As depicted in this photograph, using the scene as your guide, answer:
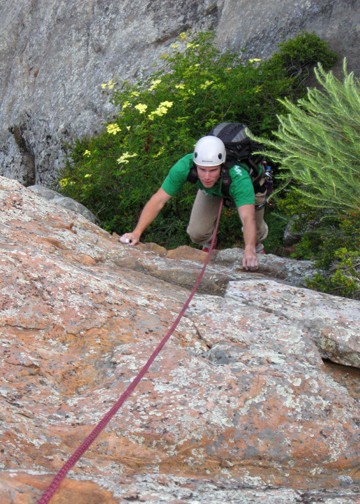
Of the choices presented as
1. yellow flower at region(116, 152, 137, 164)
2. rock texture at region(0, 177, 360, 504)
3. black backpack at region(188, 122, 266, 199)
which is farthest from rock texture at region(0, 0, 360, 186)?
rock texture at region(0, 177, 360, 504)

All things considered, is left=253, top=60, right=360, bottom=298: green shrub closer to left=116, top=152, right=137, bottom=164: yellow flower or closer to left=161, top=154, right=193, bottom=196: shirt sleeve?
left=161, top=154, right=193, bottom=196: shirt sleeve

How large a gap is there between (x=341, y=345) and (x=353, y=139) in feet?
7.28

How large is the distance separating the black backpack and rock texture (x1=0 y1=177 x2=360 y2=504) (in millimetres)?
1528

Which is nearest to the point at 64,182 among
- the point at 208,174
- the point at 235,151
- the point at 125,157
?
the point at 125,157

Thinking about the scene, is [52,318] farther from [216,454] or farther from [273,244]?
[273,244]

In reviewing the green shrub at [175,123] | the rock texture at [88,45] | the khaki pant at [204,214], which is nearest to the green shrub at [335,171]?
the khaki pant at [204,214]

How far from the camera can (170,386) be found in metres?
3.25

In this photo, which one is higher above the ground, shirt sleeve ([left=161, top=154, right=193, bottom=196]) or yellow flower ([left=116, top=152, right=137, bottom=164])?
yellow flower ([left=116, top=152, right=137, bottom=164])

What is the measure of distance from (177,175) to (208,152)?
366 millimetres

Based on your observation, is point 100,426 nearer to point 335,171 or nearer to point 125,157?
point 335,171

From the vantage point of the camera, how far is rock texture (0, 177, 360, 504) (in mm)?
2668

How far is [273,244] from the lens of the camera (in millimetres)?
8750

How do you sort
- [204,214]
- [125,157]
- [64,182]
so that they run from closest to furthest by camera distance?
1. [204,214]
2. [125,157]
3. [64,182]

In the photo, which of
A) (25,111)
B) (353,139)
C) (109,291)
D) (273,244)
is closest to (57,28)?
(25,111)
